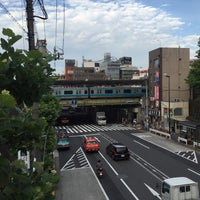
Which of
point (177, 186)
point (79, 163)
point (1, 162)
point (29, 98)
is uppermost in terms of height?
point (29, 98)

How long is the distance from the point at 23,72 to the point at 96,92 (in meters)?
59.0

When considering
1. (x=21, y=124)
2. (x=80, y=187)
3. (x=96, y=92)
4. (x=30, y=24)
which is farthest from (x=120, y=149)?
(x=96, y=92)

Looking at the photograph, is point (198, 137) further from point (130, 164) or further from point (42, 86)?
point (42, 86)

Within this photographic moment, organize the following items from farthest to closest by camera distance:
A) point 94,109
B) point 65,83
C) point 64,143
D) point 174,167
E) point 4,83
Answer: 1. point 94,109
2. point 65,83
3. point 64,143
4. point 174,167
5. point 4,83

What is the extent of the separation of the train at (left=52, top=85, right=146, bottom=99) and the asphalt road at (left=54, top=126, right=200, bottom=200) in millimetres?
25235

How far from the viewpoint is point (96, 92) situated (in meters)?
63.0

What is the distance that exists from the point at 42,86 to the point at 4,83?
75 centimetres

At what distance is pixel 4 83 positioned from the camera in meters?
3.78

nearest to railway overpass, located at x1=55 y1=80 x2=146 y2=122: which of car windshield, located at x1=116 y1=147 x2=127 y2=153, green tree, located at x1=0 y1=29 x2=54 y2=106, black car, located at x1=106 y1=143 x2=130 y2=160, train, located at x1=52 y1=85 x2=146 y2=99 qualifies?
train, located at x1=52 y1=85 x2=146 y2=99

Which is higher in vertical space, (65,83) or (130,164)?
(65,83)

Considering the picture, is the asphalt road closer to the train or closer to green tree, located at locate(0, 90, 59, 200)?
green tree, located at locate(0, 90, 59, 200)

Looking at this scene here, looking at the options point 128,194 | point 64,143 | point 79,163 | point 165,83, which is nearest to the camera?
point 128,194

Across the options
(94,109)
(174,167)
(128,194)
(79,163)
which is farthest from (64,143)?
(94,109)

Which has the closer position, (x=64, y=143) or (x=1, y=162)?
(x=1, y=162)
